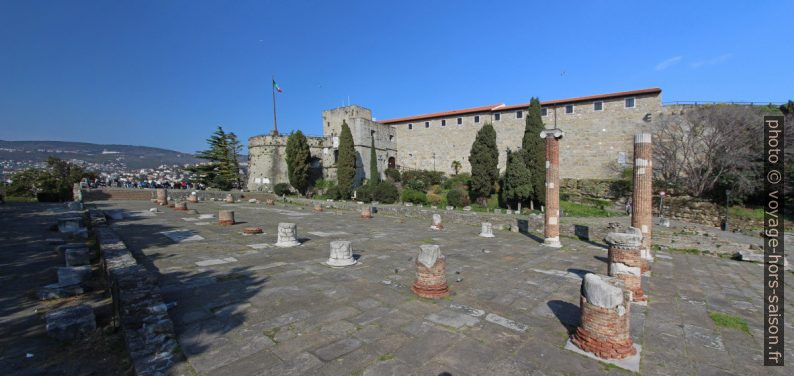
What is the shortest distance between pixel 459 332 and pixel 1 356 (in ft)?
17.3

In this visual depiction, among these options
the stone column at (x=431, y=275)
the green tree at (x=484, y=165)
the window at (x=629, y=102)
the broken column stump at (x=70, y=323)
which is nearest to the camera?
the broken column stump at (x=70, y=323)

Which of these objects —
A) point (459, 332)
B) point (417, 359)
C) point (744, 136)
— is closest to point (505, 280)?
point (459, 332)

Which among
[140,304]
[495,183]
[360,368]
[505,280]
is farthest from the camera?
[495,183]

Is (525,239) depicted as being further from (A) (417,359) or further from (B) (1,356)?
(B) (1,356)

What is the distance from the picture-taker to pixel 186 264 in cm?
742

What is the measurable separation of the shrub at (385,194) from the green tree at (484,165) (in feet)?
23.6

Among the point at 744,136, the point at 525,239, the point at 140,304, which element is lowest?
the point at 525,239

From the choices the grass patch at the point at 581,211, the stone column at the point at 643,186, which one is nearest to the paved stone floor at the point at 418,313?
the stone column at the point at 643,186

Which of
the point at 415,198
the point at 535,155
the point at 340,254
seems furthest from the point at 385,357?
the point at 535,155

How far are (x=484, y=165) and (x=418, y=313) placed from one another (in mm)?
25133

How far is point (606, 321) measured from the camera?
13.0ft

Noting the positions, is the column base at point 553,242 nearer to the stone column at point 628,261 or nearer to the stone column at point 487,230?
the stone column at point 487,230

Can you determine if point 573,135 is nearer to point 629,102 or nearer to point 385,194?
point 629,102

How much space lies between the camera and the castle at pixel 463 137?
30.7m
